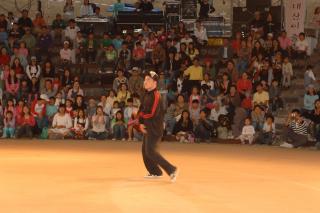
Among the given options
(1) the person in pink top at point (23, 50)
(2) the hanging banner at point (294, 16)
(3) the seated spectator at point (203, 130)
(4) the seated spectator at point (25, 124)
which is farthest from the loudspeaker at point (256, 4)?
(4) the seated spectator at point (25, 124)

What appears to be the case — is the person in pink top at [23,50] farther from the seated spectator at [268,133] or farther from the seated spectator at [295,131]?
the seated spectator at [295,131]

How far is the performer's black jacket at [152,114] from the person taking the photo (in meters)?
9.35

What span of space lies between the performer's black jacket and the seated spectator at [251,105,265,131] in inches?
256

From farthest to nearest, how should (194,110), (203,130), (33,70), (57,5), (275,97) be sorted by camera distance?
(57,5) → (33,70) → (275,97) → (194,110) → (203,130)

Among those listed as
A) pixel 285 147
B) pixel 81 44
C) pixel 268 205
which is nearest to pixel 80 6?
pixel 81 44

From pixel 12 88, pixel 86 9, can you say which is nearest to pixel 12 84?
pixel 12 88

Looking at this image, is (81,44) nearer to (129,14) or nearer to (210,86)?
(129,14)

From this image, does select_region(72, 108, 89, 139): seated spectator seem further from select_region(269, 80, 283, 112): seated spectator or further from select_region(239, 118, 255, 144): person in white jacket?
select_region(269, 80, 283, 112): seated spectator

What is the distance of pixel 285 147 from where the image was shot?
14805 mm

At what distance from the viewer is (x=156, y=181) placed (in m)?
9.34

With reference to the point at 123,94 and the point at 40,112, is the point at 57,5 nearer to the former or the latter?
the point at 123,94

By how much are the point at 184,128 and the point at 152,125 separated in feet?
21.8

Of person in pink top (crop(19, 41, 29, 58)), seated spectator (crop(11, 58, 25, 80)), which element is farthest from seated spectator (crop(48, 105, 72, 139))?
person in pink top (crop(19, 41, 29, 58))

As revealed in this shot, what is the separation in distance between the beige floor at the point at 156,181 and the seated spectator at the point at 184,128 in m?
1.68
